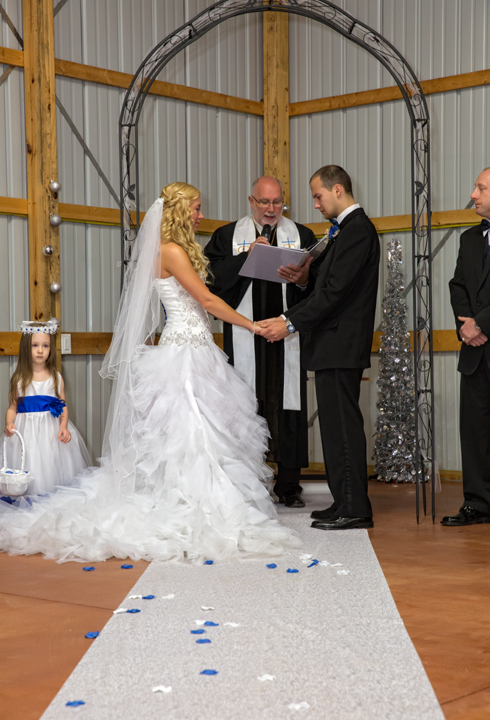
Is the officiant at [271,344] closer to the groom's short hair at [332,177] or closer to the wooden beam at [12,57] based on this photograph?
the groom's short hair at [332,177]

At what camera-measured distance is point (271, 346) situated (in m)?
4.77

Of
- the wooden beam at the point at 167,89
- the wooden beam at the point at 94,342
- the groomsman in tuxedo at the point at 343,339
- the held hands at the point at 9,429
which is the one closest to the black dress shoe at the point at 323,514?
the groomsman in tuxedo at the point at 343,339

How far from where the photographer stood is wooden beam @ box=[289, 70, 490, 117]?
547 cm

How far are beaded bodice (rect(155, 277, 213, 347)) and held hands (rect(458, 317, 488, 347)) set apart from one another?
1270 millimetres

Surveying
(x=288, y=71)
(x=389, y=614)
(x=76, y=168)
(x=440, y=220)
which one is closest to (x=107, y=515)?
(x=389, y=614)

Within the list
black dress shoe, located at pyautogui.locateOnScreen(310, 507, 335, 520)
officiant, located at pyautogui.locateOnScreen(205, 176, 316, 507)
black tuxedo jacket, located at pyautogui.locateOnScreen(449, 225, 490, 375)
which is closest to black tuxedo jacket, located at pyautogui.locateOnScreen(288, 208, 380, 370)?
black tuxedo jacket, located at pyautogui.locateOnScreen(449, 225, 490, 375)

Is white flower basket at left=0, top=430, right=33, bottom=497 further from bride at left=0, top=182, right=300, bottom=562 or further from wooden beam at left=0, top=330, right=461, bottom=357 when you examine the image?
wooden beam at left=0, top=330, right=461, bottom=357

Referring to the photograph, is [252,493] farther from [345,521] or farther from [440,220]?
[440,220]

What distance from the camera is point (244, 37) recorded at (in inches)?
239

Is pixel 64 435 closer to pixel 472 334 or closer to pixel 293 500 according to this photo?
pixel 293 500

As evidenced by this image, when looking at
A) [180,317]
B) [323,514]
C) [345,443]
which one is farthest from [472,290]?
[180,317]

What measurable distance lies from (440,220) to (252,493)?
2955 millimetres

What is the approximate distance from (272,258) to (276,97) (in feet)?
8.40

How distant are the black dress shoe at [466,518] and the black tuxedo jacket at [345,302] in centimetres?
90
